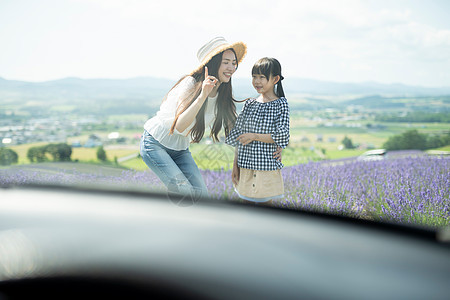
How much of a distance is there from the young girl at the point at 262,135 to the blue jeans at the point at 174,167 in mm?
293

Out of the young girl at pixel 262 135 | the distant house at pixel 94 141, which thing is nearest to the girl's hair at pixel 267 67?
the young girl at pixel 262 135

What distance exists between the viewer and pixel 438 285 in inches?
29.9

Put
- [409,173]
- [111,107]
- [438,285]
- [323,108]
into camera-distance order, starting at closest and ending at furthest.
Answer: [438,285]
[409,173]
[323,108]
[111,107]

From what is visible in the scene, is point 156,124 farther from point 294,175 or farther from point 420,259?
Answer: point 420,259

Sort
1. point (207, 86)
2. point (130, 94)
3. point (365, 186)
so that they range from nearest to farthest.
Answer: point (207, 86), point (365, 186), point (130, 94)

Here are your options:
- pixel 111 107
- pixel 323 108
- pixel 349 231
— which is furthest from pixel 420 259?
pixel 111 107

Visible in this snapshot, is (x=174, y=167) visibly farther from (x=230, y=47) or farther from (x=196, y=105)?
(x=230, y=47)

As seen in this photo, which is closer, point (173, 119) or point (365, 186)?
point (173, 119)

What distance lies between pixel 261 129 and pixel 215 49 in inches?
21.9

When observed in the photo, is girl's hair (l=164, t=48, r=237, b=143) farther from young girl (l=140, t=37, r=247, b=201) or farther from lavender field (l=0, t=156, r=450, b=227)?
lavender field (l=0, t=156, r=450, b=227)

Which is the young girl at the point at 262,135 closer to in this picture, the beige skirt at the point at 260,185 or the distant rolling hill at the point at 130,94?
the beige skirt at the point at 260,185

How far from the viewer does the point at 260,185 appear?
240cm

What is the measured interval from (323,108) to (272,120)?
6.01 feet

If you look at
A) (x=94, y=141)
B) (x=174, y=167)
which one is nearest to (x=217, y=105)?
(x=174, y=167)
